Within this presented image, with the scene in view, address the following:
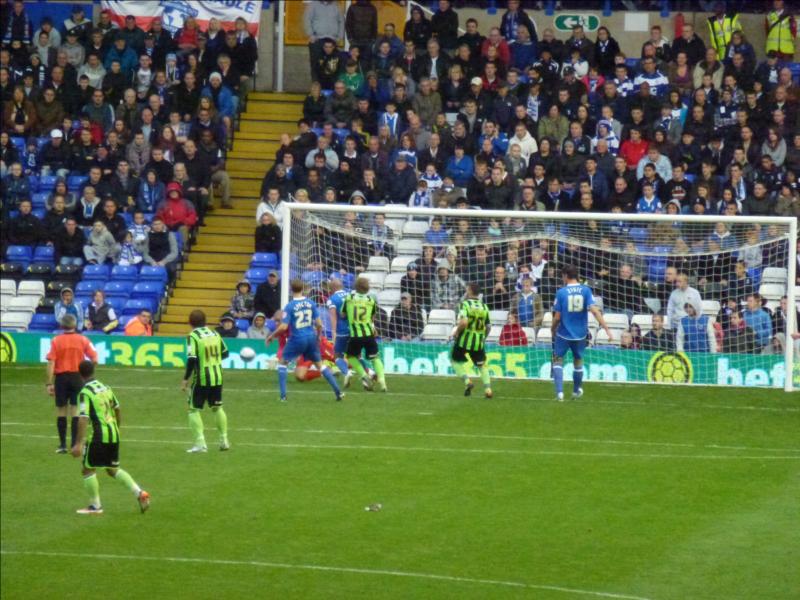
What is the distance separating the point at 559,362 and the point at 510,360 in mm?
2240

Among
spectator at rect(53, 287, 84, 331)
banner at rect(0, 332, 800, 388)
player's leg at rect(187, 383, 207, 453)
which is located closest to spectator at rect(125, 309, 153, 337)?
banner at rect(0, 332, 800, 388)

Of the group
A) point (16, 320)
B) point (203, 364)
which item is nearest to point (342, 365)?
point (203, 364)

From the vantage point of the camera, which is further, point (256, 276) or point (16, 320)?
point (16, 320)

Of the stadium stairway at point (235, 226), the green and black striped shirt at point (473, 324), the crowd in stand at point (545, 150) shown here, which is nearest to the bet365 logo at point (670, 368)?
the crowd in stand at point (545, 150)

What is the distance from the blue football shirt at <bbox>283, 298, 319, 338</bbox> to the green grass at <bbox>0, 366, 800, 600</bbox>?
106cm

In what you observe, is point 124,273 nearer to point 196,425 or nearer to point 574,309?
point 574,309

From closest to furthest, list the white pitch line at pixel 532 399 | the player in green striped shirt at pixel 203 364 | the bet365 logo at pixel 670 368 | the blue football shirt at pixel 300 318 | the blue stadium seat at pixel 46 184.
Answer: the player in green striped shirt at pixel 203 364 < the blue football shirt at pixel 300 318 < the white pitch line at pixel 532 399 < the bet365 logo at pixel 670 368 < the blue stadium seat at pixel 46 184

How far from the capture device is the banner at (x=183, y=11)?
102ft

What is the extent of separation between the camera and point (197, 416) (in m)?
18.6

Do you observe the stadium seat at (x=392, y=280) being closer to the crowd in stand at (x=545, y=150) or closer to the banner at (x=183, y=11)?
the crowd in stand at (x=545, y=150)

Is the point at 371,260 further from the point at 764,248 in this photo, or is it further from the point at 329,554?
the point at 329,554

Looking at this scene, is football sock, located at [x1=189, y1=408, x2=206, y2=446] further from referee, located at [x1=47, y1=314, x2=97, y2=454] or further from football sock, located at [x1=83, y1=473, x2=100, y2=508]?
Result: football sock, located at [x1=83, y1=473, x2=100, y2=508]

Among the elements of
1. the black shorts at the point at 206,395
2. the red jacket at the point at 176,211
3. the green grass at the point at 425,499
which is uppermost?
the red jacket at the point at 176,211

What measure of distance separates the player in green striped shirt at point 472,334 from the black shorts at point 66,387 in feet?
19.2
